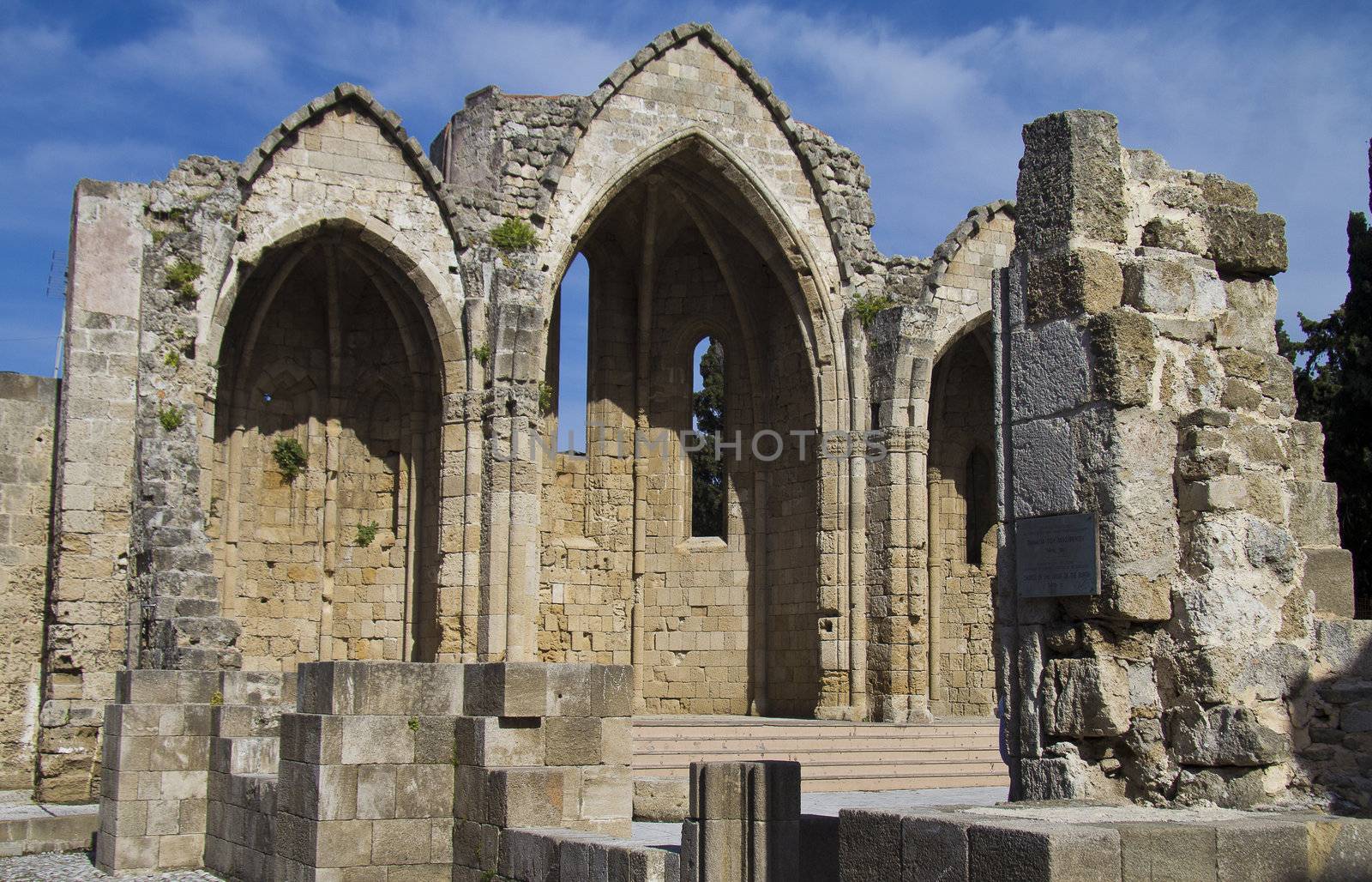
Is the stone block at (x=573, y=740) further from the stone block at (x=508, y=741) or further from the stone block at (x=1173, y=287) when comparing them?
the stone block at (x=1173, y=287)

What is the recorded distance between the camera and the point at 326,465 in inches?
720

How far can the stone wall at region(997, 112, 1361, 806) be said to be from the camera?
5.80m

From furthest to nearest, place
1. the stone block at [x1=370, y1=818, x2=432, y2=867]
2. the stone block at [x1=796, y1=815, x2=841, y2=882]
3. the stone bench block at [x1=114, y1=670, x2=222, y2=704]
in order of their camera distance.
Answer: the stone bench block at [x1=114, y1=670, x2=222, y2=704] < the stone block at [x1=370, y1=818, x2=432, y2=867] < the stone block at [x1=796, y1=815, x2=841, y2=882]

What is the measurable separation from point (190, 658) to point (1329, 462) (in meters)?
12.2

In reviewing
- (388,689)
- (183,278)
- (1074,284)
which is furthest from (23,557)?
(1074,284)

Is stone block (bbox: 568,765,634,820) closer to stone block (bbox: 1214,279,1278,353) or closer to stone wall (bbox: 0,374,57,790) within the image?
stone block (bbox: 1214,279,1278,353)

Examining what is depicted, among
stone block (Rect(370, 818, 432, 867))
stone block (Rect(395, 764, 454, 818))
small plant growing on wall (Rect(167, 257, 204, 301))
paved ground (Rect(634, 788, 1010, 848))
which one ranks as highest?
small plant growing on wall (Rect(167, 257, 204, 301))

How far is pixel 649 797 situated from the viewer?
9797mm

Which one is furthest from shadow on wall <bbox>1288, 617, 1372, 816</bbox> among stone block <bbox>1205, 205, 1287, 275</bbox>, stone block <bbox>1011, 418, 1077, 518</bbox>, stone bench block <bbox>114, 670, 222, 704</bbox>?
stone bench block <bbox>114, 670, 222, 704</bbox>

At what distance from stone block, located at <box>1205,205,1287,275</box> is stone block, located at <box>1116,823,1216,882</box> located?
2.96m

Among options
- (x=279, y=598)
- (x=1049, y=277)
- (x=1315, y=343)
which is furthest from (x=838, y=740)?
(x=1049, y=277)

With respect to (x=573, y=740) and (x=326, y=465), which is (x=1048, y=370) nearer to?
(x=573, y=740)

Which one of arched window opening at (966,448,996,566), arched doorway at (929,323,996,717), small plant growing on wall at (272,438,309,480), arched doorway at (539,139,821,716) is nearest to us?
small plant growing on wall at (272,438,309,480)

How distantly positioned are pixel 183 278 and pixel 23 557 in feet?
10.0
